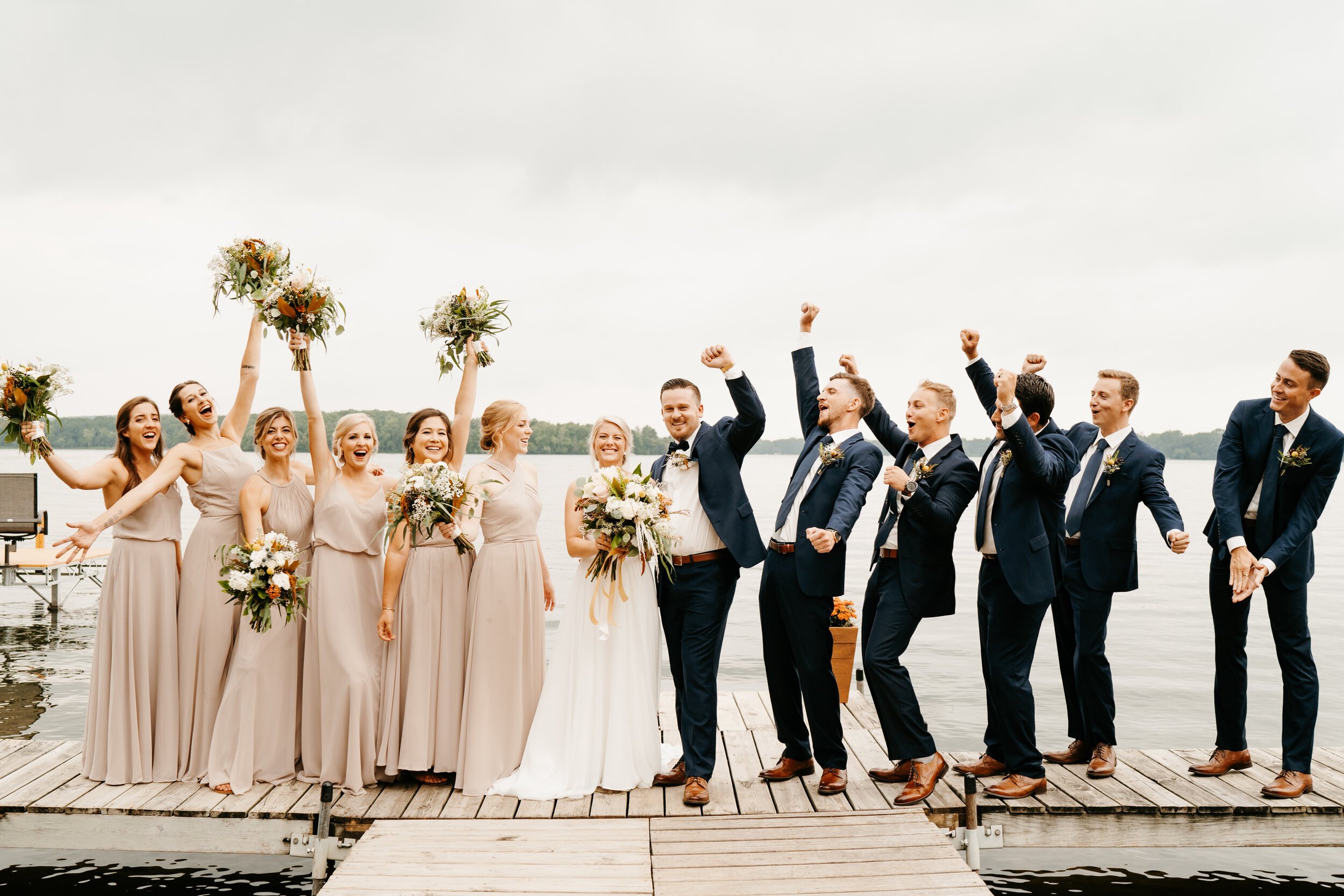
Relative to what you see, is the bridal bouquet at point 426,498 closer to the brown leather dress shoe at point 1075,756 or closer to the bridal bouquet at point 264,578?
the bridal bouquet at point 264,578

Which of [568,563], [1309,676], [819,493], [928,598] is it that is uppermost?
[819,493]

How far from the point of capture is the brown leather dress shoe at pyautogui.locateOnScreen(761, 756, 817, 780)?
600cm

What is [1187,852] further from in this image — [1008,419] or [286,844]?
[286,844]

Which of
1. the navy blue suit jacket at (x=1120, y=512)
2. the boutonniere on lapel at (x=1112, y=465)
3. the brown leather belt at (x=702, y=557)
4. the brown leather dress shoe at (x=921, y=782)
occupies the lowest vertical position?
the brown leather dress shoe at (x=921, y=782)

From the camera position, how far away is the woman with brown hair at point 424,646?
19.0 feet

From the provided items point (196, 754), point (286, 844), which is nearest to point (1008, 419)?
point (286, 844)

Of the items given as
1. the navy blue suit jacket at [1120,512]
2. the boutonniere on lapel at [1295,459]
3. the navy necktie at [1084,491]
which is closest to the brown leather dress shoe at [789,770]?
the navy blue suit jacket at [1120,512]

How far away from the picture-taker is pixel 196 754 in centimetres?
600

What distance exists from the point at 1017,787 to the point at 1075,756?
3.31ft

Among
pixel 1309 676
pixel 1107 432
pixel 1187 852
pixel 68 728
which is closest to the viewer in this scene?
pixel 1309 676

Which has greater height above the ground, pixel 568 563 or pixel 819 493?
pixel 819 493

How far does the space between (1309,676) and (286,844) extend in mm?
6045

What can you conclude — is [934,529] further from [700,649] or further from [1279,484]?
[1279,484]

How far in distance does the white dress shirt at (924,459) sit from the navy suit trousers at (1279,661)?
1670 mm
